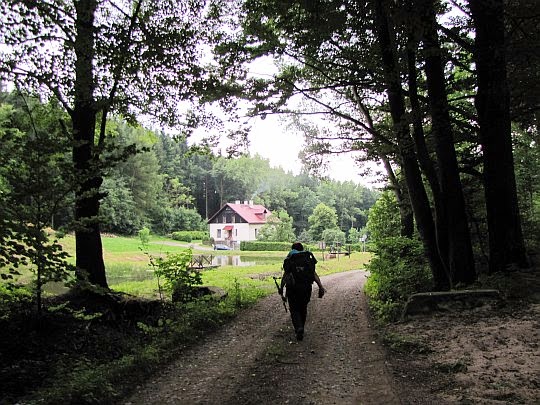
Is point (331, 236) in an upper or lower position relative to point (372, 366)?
upper

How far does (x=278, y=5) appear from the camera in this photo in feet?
24.0

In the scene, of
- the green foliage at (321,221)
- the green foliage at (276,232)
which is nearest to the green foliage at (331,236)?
the green foliage at (321,221)

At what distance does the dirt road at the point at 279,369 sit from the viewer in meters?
4.05

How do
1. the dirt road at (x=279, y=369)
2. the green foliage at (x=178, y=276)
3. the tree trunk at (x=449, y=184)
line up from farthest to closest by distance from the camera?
the green foliage at (x=178, y=276) < the tree trunk at (x=449, y=184) < the dirt road at (x=279, y=369)

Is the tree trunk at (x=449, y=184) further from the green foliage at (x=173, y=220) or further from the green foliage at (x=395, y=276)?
the green foliage at (x=173, y=220)

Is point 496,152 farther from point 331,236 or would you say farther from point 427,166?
point 331,236

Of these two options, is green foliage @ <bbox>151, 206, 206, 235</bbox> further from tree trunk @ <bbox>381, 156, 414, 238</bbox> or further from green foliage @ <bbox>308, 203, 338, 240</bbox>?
tree trunk @ <bbox>381, 156, 414, 238</bbox>

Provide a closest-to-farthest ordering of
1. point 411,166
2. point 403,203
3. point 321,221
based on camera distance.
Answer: point 411,166, point 403,203, point 321,221

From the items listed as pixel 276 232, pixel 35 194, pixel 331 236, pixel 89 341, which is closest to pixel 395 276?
pixel 89 341

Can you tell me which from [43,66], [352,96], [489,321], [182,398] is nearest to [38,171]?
[43,66]

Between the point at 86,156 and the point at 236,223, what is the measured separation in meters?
59.3

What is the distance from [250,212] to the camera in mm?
69250

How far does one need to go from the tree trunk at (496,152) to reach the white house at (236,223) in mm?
56864

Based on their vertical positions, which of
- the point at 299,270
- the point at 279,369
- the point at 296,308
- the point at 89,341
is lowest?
the point at 279,369
